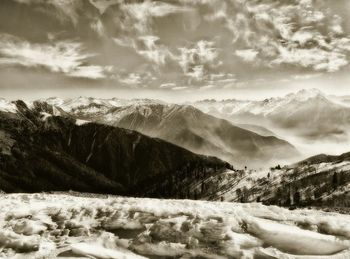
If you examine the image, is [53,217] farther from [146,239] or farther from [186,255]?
[186,255]

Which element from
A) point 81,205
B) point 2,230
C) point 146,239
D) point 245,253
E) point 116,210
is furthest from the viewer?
point 81,205

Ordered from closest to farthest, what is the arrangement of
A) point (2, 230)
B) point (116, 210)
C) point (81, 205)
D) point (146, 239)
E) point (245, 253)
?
point (245, 253) → point (146, 239) → point (2, 230) → point (116, 210) → point (81, 205)

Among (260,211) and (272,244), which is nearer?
(272,244)

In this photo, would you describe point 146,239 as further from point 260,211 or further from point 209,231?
point 260,211

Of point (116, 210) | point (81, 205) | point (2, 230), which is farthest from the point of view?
point (81, 205)

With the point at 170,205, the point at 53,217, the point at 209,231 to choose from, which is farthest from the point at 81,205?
the point at 209,231

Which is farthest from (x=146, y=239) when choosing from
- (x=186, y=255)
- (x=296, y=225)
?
(x=296, y=225)
